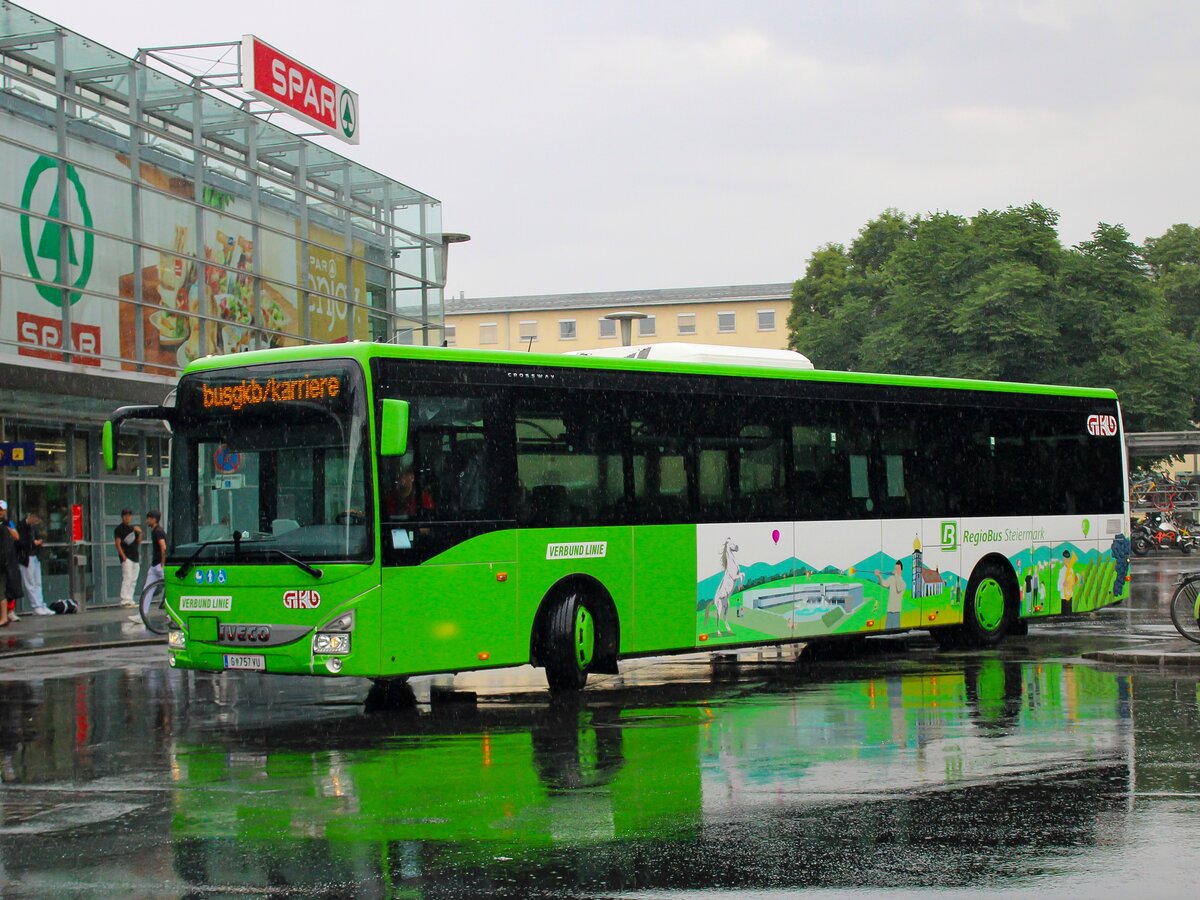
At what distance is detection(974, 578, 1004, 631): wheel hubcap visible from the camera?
63.8ft

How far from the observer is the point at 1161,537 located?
50.0 meters

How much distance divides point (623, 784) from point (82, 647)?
559 inches

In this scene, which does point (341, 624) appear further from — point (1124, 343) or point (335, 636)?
point (1124, 343)

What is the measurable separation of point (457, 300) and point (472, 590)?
115224mm

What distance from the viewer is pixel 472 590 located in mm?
14055

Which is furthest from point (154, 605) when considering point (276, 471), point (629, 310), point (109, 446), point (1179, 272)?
point (629, 310)

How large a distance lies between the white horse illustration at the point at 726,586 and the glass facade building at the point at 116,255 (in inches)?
549

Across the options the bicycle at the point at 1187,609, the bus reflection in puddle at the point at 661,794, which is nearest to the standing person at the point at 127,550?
the bus reflection in puddle at the point at 661,794

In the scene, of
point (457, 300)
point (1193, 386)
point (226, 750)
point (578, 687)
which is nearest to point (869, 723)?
point (578, 687)

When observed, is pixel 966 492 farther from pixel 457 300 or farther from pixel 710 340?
pixel 457 300

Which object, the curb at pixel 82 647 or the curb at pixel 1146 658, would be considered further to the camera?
the curb at pixel 82 647

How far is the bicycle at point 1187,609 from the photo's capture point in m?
17.4

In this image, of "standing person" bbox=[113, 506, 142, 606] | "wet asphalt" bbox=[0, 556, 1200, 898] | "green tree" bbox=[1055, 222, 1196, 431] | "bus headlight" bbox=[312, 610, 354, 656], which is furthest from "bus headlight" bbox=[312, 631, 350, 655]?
"green tree" bbox=[1055, 222, 1196, 431]

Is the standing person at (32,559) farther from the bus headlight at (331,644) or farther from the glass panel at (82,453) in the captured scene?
the bus headlight at (331,644)
